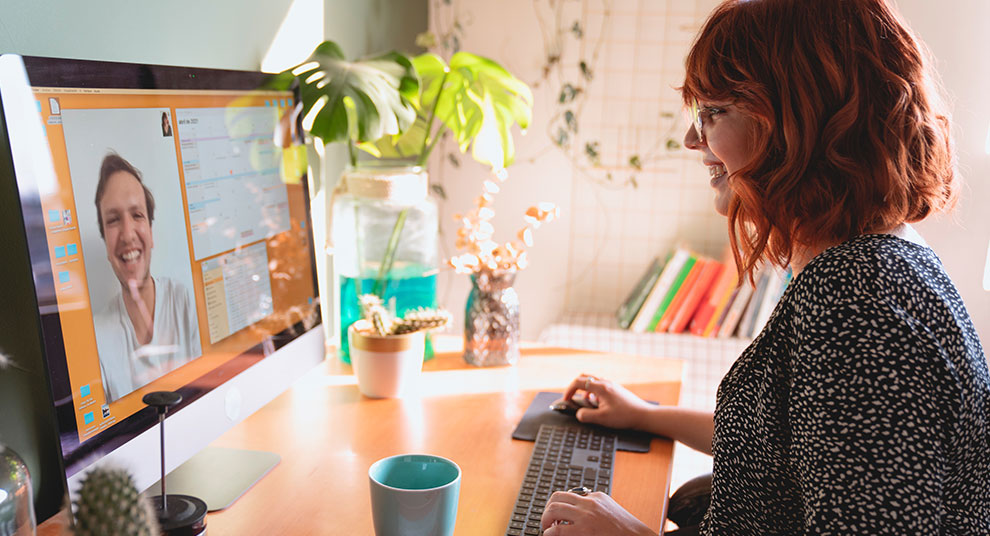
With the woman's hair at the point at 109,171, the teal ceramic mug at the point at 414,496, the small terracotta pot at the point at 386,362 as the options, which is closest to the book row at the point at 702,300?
the small terracotta pot at the point at 386,362

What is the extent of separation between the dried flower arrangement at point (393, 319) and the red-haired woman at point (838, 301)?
56 centimetres

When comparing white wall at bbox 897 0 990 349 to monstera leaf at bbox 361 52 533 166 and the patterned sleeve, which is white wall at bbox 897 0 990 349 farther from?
the patterned sleeve

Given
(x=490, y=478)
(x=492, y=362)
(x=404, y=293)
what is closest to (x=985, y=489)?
(x=490, y=478)

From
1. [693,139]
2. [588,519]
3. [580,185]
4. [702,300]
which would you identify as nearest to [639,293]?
[702,300]

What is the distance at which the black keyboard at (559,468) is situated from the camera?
3.21 feet

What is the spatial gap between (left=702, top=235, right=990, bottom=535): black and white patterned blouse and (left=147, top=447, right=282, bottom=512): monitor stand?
0.65m

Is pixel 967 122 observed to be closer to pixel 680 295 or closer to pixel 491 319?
pixel 680 295

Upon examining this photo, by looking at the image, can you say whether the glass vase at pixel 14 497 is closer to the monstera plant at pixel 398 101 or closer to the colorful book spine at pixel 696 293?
the monstera plant at pixel 398 101

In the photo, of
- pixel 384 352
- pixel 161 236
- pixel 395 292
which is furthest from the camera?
pixel 395 292

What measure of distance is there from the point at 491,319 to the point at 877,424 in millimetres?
907

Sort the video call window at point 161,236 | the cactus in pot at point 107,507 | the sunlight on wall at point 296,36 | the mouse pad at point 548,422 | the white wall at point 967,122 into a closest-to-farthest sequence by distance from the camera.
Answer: the cactus in pot at point 107,507
the video call window at point 161,236
the mouse pad at point 548,422
the sunlight on wall at point 296,36
the white wall at point 967,122

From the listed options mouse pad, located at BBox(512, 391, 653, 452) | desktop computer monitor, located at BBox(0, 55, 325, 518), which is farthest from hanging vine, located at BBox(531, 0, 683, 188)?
desktop computer monitor, located at BBox(0, 55, 325, 518)

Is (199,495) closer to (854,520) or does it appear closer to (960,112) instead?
(854,520)

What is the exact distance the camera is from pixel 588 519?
35.9 inches
